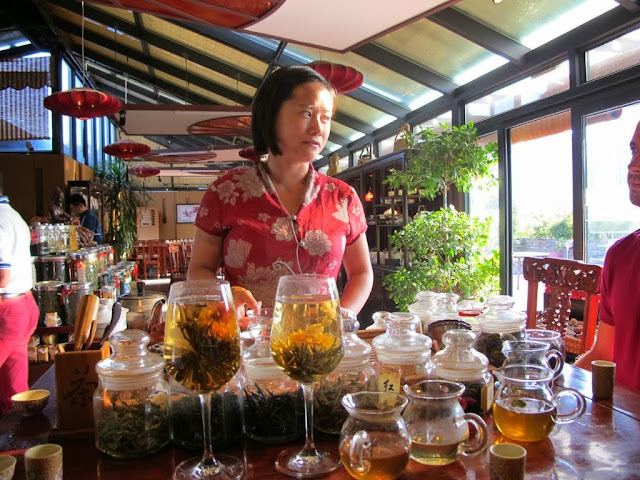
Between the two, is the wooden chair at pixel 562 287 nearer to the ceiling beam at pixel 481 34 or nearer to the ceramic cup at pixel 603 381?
the ceramic cup at pixel 603 381

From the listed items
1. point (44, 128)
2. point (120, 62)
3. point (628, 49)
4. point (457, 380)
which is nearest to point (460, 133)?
point (628, 49)

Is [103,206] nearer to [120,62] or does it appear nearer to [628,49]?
[120,62]

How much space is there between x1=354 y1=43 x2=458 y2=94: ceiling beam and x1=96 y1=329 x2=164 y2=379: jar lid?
5251 mm

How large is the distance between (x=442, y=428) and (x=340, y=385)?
0.69 feet

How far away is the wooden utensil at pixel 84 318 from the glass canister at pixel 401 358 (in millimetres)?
561

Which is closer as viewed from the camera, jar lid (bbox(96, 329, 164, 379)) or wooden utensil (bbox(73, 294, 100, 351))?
jar lid (bbox(96, 329, 164, 379))

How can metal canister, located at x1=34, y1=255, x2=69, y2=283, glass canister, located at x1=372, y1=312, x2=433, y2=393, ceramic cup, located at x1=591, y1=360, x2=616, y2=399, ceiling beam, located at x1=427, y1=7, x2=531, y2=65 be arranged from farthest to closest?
ceiling beam, located at x1=427, y1=7, x2=531, y2=65 → metal canister, located at x1=34, y1=255, x2=69, y2=283 → ceramic cup, located at x1=591, y1=360, x2=616, y2=399 → glass canister, located at x1=372, y1=312, x2=433, y2=393

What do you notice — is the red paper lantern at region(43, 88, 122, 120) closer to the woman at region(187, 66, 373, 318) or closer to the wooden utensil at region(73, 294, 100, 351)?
the woman at region(187, 66, 373, 318)

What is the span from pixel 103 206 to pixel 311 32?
7932mm

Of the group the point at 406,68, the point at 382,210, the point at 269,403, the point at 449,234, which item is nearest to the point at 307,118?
the point at 269,403

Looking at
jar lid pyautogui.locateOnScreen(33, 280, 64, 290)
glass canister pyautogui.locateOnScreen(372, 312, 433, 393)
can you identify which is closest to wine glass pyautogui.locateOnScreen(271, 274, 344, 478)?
glass canister pyautogui.locateOnScreen(372, 312, 433, 393)

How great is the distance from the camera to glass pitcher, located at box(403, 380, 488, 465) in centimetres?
78

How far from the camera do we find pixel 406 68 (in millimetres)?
5723

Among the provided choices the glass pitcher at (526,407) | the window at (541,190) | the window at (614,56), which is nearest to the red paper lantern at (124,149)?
the window at (541,190)
